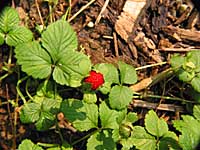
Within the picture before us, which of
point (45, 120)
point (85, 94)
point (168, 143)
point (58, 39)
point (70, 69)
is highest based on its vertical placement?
point (58, 39)

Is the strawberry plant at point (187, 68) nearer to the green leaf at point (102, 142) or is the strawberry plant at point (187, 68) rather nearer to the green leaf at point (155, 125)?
the green leaf at point (155, 125)

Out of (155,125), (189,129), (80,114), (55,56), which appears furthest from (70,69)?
(189,129)

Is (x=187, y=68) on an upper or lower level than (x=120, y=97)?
upper

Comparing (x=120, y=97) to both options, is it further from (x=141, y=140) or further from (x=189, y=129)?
(x=189, y=129)

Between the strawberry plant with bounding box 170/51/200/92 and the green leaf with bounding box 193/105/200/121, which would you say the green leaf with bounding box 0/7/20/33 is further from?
the green leaf with bounding box 193/105/200/121

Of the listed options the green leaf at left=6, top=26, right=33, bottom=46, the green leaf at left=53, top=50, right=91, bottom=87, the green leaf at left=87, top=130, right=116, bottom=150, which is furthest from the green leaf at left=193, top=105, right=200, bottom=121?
the green leaf at left=6, top=26, right=33, bottom=46

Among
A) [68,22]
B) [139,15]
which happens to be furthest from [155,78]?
[68,22]

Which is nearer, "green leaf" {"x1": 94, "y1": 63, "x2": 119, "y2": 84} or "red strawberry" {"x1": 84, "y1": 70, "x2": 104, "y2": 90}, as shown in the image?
"red strawberry" {"x1": 84, "y1": 70, "x2": 104, "y2": 90}
